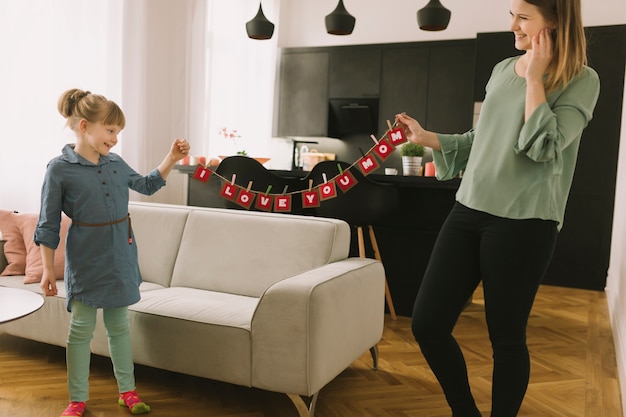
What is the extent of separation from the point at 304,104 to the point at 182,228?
3785 millimetres

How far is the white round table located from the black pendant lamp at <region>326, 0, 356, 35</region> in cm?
281

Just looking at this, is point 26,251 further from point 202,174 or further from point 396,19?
point 396,19

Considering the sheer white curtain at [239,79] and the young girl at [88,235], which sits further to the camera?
the sheer white curtain at [239,79]

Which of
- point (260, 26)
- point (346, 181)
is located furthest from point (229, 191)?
point (260, 26)

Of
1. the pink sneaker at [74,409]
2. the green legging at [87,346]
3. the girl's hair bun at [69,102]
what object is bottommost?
the pink sneaker at [74,409]

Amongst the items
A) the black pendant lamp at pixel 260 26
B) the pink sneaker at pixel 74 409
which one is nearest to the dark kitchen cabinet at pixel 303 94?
the black pendant lamp at pixel 260 26

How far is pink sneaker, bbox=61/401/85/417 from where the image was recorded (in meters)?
2.15

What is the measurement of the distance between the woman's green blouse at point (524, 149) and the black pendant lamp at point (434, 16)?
2.56 m

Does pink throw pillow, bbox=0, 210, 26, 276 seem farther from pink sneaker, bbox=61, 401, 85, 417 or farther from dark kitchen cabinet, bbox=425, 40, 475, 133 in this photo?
dark kitchen cabinet, bbox=425, 40, 475, 133

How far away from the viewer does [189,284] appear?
2836 mm

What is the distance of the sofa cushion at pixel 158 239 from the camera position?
9.62ft

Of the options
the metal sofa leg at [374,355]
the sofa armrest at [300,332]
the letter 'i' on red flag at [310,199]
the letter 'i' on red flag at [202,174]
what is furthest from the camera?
the letter 'i' on red flag at [310,199]

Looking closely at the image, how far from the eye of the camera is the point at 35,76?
3734 millimetres

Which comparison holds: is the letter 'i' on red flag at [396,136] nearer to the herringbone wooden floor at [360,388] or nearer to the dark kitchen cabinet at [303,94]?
the herringbone wooden floor at [360,388]
